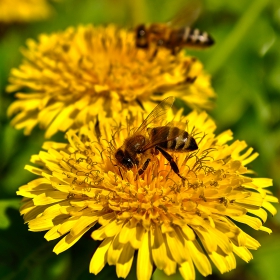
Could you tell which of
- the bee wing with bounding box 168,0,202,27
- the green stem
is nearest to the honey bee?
the bee wing with bounding box 168,0,202,27

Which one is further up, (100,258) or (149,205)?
(149,205)

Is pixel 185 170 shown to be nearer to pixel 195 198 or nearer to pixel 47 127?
pixel 195 198

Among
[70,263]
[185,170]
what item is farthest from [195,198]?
[70,263]

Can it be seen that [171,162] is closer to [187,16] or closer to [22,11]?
[187,16]

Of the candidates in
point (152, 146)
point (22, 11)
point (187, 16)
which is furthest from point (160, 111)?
point (22, 11)

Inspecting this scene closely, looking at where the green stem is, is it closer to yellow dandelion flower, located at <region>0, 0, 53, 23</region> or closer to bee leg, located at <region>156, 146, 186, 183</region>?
yellow dandelion flower, located at <region>0, 0, 53, 23</region>

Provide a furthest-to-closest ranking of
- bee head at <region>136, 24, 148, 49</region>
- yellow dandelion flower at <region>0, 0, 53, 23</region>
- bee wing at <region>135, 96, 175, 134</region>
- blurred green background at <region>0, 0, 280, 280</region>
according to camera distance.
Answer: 1. yellow dandelion flower at <region>0, 0, 53, 23</region>
2. bee head at <region>136, 24, 148, 49</region>
3. blurred green background at <region>0, 0, 280, 280</region>
4. bee wing at <region>135, 96, 175, 134</region>
